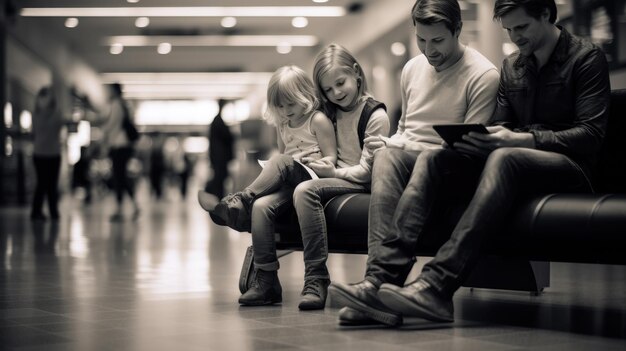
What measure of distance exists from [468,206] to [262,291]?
3.60 feet

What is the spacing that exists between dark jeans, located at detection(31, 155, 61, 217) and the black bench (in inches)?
323

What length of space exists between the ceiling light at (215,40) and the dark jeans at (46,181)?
10.5 meters

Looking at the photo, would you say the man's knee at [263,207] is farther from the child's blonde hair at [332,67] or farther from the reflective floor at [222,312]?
the child's blonde hair at [332,67]

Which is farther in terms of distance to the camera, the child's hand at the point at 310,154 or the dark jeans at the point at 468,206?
the child's hand at the point at 310,154

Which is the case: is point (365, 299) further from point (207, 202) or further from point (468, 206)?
point (207, 202)

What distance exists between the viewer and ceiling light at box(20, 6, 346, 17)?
1841cm

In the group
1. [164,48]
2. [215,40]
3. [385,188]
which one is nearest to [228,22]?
[215,40]

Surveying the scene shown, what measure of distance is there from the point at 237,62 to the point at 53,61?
6.43 metres

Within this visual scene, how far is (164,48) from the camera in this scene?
80.5 ft

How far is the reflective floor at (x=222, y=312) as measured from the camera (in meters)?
2.87

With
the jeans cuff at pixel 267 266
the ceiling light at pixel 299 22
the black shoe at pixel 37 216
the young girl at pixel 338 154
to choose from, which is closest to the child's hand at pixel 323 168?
the young girl at pixel 338 154

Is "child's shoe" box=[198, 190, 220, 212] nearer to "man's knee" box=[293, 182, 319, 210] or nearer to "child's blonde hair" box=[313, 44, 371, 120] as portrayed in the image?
"man's knee" box=[293, 182, 319, 210]

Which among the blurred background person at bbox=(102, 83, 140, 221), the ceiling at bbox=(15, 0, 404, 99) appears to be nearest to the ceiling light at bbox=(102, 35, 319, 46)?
the ceiling at bbox=(15, 0, 404, 99)

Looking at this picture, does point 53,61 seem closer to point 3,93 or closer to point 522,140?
point 3,93
